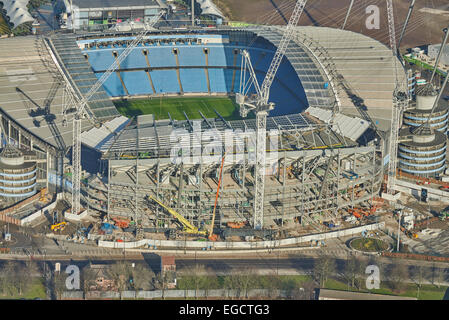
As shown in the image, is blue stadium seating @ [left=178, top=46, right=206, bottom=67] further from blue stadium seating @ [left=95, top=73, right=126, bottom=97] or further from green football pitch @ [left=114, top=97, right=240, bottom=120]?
blue stadium seating @ [left=95, top=73, right=126, bottom=97]

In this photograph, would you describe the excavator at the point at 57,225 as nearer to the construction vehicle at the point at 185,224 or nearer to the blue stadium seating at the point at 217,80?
the construction vehicle at the point at 185,224

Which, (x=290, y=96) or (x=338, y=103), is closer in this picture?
(x=338, y=103)

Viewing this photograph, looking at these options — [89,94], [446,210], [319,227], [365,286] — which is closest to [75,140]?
[89,94]

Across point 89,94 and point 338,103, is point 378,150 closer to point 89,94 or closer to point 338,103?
point 338,103

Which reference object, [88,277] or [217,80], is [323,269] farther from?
[217,80]

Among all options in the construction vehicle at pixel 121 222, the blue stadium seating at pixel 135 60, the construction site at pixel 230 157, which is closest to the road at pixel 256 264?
the construction site at pixel 230 157

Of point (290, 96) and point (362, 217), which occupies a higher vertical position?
point (290, 96)

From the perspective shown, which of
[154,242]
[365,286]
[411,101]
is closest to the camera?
[365,286]
